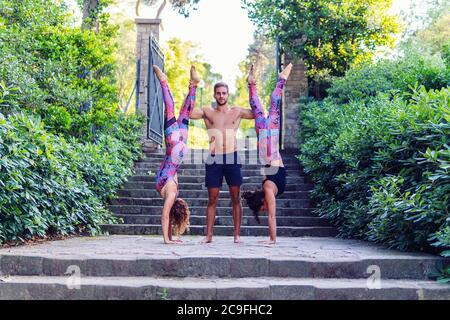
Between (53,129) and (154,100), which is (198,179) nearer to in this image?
(53,129)

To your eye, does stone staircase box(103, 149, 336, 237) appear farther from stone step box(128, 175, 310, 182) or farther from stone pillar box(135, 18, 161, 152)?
stone pillar box(135, 18, 161, 152)

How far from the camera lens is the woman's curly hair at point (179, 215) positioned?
545 cm

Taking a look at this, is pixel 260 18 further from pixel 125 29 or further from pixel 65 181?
pixel 125 29

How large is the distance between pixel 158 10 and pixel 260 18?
9619 mm

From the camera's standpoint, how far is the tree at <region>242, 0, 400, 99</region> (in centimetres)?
1066

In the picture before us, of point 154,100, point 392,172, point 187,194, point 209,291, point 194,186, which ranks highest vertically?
point 154,100

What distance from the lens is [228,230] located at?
6887 millimetres

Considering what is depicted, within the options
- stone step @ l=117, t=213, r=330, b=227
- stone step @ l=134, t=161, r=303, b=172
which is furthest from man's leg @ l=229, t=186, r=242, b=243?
stone step @ l=134, t=161, r=303, b=172

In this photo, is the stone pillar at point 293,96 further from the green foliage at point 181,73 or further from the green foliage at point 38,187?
the green foliage at point 181,73

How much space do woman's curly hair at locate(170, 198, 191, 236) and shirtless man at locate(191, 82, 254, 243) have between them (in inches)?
10.1

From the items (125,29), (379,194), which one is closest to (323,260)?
(379,194)

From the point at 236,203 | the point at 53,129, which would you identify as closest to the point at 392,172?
the point at 236,203

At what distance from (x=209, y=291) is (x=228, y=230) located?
3160 mm
